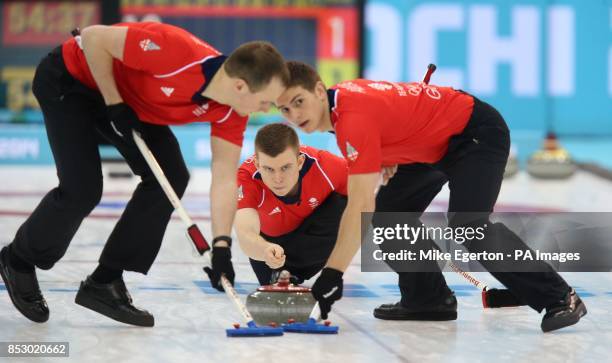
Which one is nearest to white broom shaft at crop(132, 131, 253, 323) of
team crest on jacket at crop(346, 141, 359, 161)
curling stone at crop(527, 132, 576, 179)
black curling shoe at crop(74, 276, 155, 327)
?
black curling shoe at crop(74, 276, 155, 327)

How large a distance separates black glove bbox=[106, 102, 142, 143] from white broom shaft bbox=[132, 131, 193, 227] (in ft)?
0.13

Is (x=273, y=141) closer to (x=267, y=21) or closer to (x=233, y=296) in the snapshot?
(x=233, y=296)

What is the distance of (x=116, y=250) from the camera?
13.2 ft

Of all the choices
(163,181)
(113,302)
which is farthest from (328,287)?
(113,302)

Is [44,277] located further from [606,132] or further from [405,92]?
[606,132]

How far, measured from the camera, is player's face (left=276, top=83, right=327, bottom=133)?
3.77 metres

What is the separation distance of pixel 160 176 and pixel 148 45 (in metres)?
0.48

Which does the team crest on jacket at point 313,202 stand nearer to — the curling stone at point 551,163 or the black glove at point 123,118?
the black glove at point 123,118

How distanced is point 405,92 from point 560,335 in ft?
3.52

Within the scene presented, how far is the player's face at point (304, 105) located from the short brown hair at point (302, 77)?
0.01 metres

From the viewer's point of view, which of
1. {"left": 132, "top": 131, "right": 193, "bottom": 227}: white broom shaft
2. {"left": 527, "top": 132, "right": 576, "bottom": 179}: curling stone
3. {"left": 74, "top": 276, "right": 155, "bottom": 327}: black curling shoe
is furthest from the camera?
{"left": 527, "top": 132, "right": 576, "bottom": 179}: curling stone

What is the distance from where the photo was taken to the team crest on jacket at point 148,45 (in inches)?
150

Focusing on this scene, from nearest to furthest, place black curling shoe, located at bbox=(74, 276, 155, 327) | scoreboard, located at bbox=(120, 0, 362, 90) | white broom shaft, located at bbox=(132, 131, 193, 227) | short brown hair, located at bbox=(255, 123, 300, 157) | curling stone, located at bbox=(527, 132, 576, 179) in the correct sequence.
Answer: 1. white broom shaft, located at bbox=(132, 131, 193, 227)
2. black curling shoe, located at bbox=(74, 276, 155, 327)
3. short brown hair, located at bbox=(255, 123, 300, 157)
4. curling stone, located at bbox=(527, 132, 576, 179)
5. scoreboard, located at bbox=(120, 0, 362, 90)

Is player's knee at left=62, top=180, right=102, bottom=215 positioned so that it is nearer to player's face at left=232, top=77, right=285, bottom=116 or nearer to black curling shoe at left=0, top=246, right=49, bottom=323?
black curling shoe at left=0, top=246, right=49, bottom=323
